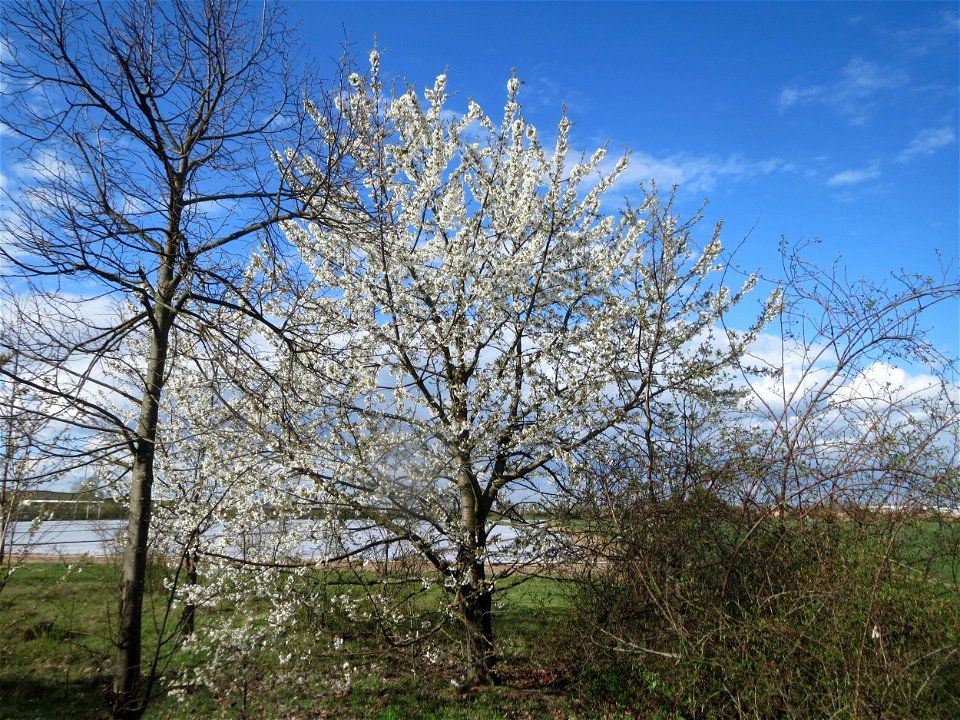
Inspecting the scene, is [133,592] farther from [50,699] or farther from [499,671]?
[499,671]

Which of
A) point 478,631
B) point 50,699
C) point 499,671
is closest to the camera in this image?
point 478,631

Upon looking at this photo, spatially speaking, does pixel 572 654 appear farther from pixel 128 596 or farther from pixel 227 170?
pixel 227 170

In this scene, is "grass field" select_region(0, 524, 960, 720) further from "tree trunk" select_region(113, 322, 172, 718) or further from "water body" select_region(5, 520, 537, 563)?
"water body" select_region(5, 520, 537, 563)

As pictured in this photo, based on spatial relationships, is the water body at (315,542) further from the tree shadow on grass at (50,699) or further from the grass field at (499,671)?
the tree shadow on grass at (50,699)

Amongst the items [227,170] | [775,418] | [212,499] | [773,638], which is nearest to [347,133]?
[227,170]

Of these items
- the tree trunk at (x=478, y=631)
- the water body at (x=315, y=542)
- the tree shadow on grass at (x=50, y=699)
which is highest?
the water body at (x=315, y=542)

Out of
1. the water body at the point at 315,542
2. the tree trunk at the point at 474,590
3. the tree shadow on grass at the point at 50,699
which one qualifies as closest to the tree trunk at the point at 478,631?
the tree trunk at the point at 474,590

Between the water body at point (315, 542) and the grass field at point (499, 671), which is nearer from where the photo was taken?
the grass field at point (499, 671)

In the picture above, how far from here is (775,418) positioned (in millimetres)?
4691

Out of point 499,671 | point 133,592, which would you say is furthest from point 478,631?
point 133,592

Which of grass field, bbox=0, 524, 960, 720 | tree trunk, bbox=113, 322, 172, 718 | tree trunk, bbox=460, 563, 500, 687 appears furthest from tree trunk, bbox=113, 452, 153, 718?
tree trunk, bbox=460, 563, 500, 687

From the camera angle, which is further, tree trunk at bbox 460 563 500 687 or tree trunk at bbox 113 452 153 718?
tree trunk at bbox 460 563 500 687

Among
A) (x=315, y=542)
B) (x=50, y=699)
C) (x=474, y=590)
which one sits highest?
(x=315, y=542)

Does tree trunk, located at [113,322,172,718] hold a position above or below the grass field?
above
